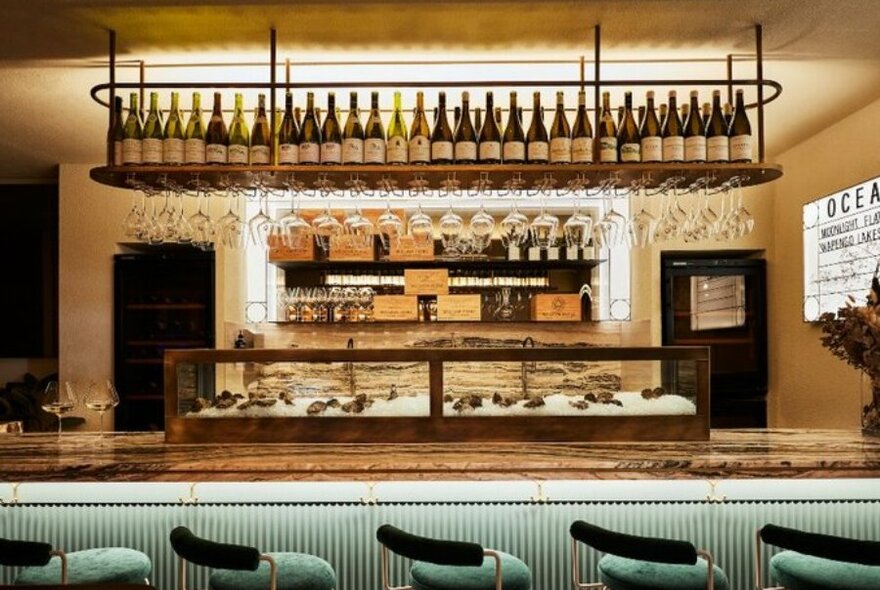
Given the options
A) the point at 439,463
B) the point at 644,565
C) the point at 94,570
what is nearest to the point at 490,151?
the point at 439,463

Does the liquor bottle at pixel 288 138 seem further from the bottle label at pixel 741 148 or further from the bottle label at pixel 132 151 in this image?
the bottle label at pixel 741 148

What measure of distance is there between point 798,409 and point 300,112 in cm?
423

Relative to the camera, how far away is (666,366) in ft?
10.3

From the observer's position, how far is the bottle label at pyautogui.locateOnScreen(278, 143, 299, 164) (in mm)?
3488

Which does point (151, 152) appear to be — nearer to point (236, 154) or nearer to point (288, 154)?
point (236, 154)

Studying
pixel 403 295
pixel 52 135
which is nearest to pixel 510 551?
pixel 403 295

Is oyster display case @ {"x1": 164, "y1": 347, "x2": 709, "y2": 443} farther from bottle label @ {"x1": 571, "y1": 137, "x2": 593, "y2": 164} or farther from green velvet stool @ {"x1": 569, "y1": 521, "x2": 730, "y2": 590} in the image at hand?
bottle label @ {"x1": 571, "y1": 137, "x2": 593, "y2": 164}

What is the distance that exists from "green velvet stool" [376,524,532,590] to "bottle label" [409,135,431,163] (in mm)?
Result: 1748

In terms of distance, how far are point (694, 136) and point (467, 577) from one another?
2.22 meters

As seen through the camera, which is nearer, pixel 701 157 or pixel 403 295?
pixel 701 157

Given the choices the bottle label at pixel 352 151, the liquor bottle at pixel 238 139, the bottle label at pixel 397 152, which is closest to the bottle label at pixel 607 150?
the bottle label at pixel 397 152

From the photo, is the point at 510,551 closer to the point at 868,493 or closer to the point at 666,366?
the point at 666,366

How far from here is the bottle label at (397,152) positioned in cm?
351

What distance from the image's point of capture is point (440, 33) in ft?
11.6
